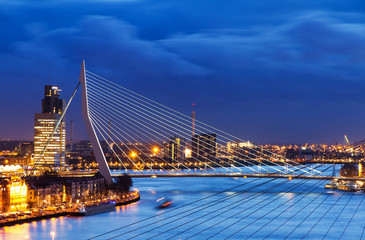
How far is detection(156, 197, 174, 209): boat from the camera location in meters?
14.9

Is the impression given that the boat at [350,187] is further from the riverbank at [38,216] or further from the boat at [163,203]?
the riverbank at [38,216]

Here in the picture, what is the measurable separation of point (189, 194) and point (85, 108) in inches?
236

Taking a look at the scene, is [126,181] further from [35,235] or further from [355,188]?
[355,188]

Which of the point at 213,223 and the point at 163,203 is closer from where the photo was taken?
the point at 213,223

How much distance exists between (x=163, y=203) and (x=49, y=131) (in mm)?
24643

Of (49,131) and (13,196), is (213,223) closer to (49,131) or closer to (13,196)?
(13,196)

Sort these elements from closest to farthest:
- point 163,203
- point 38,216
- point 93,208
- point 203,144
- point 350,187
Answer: point 38,216, point 93,208, point 163,203, point 350,187, point 203,144

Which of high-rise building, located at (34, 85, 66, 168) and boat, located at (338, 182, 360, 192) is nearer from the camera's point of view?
boat, located at (338, 182, 360, 192)

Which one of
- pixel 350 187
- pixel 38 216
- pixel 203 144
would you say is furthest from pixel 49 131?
pixel 38 216

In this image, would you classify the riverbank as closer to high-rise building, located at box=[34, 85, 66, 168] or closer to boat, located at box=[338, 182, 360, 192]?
boat, located at box=[338, 182, 360, 192]

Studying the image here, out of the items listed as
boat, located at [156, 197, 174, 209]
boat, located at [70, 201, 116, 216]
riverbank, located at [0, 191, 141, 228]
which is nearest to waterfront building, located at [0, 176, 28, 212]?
riverbank, located at [0, 191, 141, 228]

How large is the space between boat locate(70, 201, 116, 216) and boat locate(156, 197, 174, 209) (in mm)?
1186

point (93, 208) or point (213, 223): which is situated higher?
point (93, 208)

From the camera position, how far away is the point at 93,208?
49.7ft
